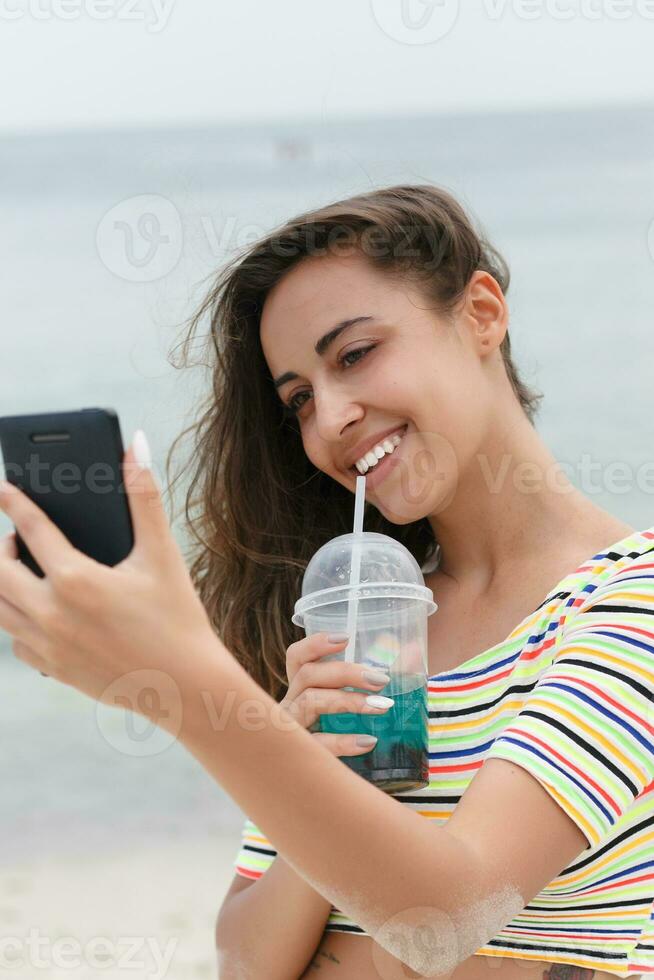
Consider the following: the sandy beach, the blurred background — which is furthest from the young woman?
the sandy beach

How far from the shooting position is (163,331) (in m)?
6.81

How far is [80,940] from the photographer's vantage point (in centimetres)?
505

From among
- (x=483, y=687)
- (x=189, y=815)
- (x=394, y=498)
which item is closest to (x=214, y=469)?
(x=394, y=498)

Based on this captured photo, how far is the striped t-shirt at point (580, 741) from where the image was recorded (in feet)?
4.87

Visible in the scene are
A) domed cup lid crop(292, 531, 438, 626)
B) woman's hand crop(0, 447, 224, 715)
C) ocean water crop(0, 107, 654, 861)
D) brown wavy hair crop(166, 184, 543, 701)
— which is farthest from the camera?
ocean water crop(0, 107, 654, 861)

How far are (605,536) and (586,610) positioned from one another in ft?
1.08

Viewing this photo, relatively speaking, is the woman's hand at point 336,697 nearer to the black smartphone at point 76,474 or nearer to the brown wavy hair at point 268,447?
the black smartphone at point 76,474

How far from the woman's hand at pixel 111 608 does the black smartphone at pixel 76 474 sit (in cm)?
2

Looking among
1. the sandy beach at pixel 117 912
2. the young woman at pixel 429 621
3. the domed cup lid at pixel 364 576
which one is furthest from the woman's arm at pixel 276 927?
the sandy beach at pixel 117 912

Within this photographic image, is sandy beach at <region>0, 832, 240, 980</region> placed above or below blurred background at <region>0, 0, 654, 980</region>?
below

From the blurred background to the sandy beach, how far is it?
0.04 ft

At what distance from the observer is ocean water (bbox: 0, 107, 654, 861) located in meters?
6.76

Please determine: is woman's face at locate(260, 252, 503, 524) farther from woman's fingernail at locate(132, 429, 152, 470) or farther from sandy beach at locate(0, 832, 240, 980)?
sandy beach at locate(0, 832, 240, 980)

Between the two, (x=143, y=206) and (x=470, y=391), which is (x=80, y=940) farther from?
(x=470, y=391)
